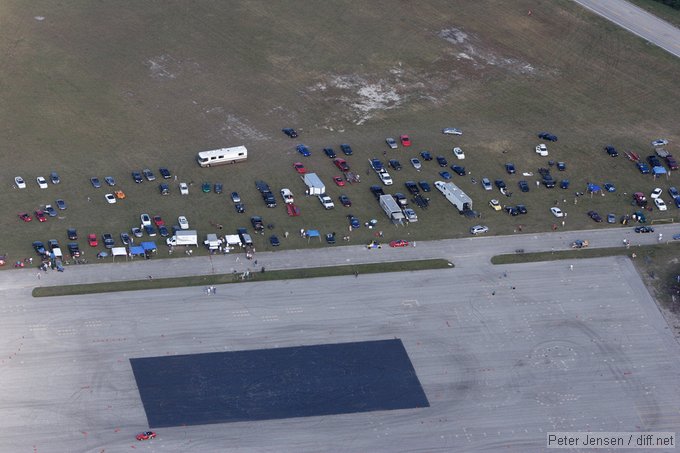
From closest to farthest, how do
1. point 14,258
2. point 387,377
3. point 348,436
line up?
point 348,436 → point 387,377 → point 14,258

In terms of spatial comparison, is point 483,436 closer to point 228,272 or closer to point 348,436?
point 348,436

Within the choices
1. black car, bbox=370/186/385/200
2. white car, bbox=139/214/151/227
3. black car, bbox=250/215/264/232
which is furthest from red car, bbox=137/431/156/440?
black car, bbox=370/186/385/200

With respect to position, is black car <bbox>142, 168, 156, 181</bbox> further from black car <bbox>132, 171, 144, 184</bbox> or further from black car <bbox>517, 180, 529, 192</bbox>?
black car <bbox>517, 180, 529, 192</bbox>

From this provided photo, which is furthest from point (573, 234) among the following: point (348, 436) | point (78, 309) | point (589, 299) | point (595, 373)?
point (78, 309)

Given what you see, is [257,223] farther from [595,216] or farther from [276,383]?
[595,216]

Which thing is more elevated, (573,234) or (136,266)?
(573,234)

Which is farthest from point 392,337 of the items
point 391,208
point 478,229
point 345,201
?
point 345,201
